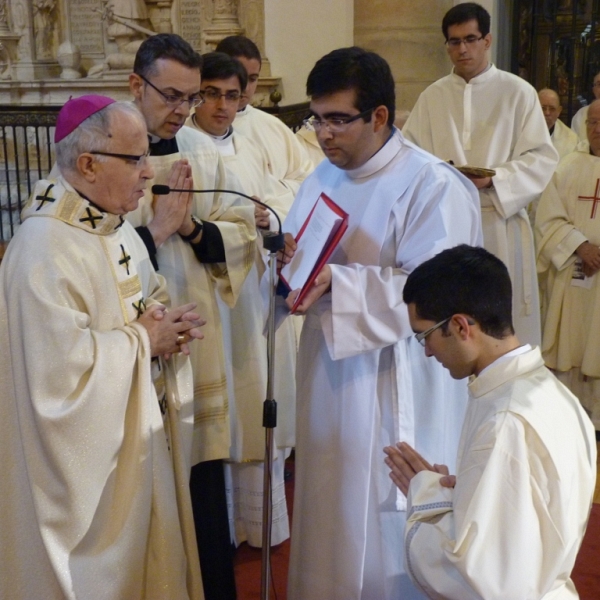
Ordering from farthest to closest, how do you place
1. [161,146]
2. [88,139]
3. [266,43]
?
[266,43], [161,146], [88,139]

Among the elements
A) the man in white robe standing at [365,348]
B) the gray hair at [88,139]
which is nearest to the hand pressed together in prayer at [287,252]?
the man in white robe standing at [365,348]

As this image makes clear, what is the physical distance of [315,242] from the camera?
2.71 meters

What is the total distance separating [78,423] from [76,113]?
0.85 metres

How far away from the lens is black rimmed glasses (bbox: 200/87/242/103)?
3572mm

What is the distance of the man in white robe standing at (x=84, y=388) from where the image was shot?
2385 mm

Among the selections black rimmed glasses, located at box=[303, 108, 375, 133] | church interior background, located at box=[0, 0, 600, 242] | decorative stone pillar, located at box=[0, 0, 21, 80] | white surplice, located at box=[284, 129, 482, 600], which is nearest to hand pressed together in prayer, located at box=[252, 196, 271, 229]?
white surplice, located at box=[284, 129, 482, 600]

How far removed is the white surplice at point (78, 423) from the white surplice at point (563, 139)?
4.34 m

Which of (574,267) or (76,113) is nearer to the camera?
(76,113)

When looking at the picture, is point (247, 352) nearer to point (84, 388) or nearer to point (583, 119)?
point (84, 388)

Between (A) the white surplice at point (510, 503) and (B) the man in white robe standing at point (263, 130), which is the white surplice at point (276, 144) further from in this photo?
(A) the white surplice at point (510, 503)

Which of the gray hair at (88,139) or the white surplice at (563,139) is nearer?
the gray hair at (88,139)

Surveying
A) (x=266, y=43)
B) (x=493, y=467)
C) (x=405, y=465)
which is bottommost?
(x=405, y=465)

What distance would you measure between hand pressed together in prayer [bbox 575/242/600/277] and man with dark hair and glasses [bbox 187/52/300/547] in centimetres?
198

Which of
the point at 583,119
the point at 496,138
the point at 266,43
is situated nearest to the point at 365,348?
the point at 496,138
